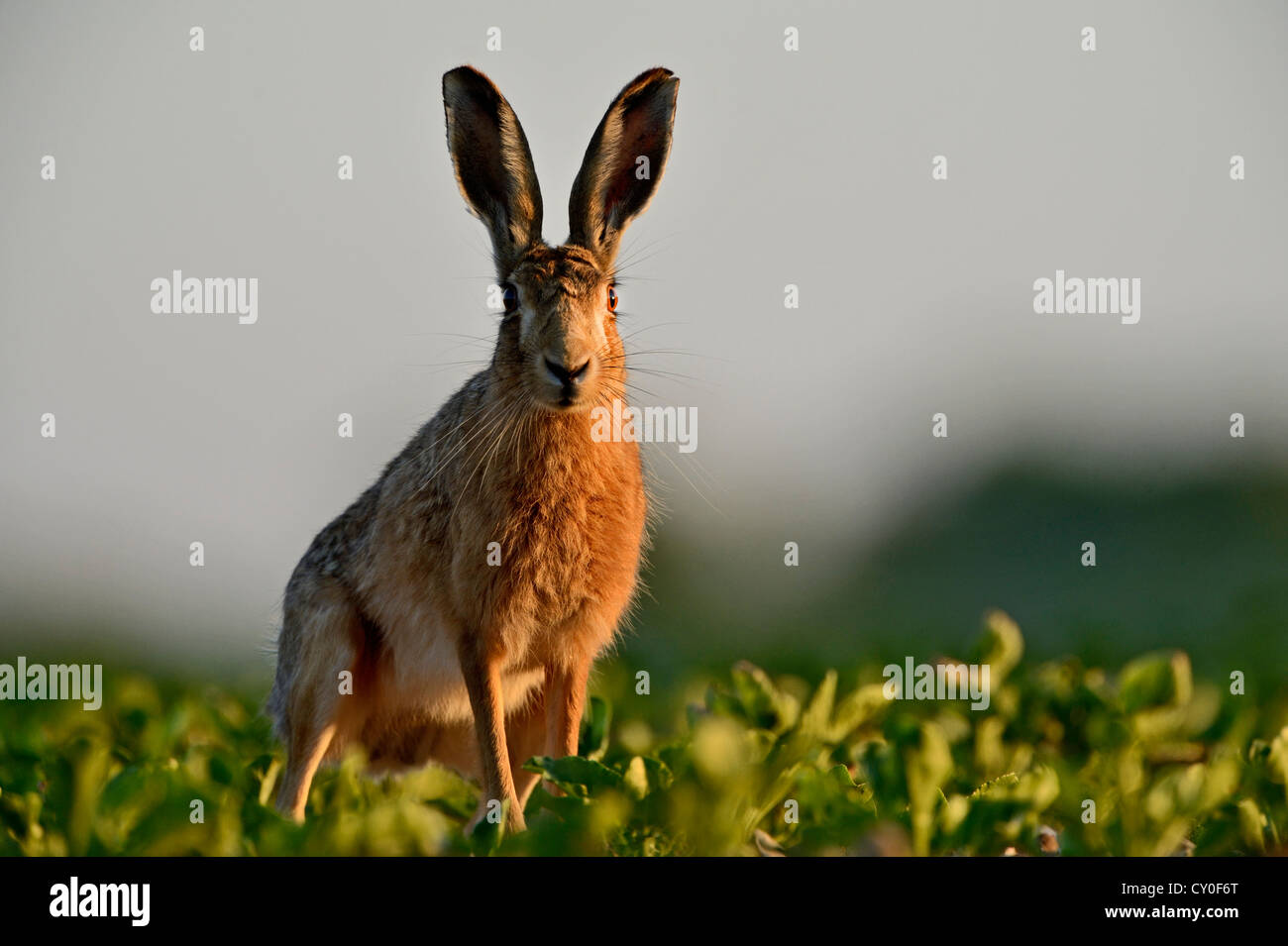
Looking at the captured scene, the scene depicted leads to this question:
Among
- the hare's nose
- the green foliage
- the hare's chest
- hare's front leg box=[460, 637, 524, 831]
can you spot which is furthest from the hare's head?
the green foliage

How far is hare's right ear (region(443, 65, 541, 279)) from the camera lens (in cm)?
470

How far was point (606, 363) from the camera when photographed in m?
4.69

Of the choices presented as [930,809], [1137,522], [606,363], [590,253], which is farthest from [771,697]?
[1137,522]

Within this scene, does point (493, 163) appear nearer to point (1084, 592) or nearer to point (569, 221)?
point (569, 221)

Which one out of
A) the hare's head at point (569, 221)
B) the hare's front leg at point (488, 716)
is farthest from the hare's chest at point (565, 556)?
the hare's head at point (569, 221)

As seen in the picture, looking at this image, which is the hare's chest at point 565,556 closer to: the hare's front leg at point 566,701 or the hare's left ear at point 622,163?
the hare's front leg at point 566,701

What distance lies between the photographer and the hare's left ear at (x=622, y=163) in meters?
4.65

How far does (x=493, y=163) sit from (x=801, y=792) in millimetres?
2927

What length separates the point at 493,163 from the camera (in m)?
4.92

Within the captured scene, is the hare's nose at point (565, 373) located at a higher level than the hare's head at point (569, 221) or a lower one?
lower

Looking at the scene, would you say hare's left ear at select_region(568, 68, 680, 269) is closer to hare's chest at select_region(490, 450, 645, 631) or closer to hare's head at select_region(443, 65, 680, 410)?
hare's head at select_region(443, 65, 680, 410)

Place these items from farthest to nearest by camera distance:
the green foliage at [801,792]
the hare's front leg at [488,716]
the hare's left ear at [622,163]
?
the hare's left ear at [622,163] < the hare's front leg at [488,716] < the green foliage at [801,792]

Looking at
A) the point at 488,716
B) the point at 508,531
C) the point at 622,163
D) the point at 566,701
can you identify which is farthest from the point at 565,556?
the point at 622,163
